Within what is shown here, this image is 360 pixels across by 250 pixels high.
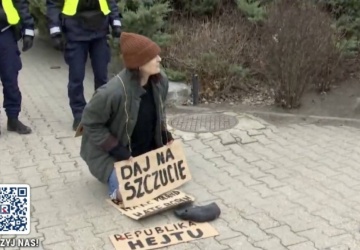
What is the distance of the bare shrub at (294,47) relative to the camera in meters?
5.79

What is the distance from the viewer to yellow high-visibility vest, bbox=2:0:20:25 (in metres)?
5.09

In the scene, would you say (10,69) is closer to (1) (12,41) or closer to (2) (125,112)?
(1) (12,41)

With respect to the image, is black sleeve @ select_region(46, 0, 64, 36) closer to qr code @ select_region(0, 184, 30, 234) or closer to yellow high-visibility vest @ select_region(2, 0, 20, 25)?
yellow high-visibility vest @ select_region(2, 0, 20, 25)

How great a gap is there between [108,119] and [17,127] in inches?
76.5

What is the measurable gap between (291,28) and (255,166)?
70.4 inches

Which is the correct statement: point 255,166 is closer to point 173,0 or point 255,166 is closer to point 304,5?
point 304,5

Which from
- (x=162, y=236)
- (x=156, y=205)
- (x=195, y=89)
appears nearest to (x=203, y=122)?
(x=195, y=89)

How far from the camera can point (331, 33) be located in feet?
20.2

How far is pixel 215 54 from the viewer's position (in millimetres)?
6617

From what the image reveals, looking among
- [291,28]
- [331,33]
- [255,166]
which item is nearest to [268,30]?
[291,28]

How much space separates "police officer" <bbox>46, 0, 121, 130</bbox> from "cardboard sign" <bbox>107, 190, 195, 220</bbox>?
1.83 meters

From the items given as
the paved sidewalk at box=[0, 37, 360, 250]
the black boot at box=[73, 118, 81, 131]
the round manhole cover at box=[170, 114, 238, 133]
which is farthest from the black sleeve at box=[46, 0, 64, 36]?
the round manhole cover at box=[170, 114, 238, 133]

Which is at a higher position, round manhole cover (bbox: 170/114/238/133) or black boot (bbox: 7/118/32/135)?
round manhole cover (bbox: 170/114/238/133)

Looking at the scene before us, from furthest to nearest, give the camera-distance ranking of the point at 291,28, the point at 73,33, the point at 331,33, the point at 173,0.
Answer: the point at 173,0, the point at 331,33, the point at 291,28, the point at 73,33
